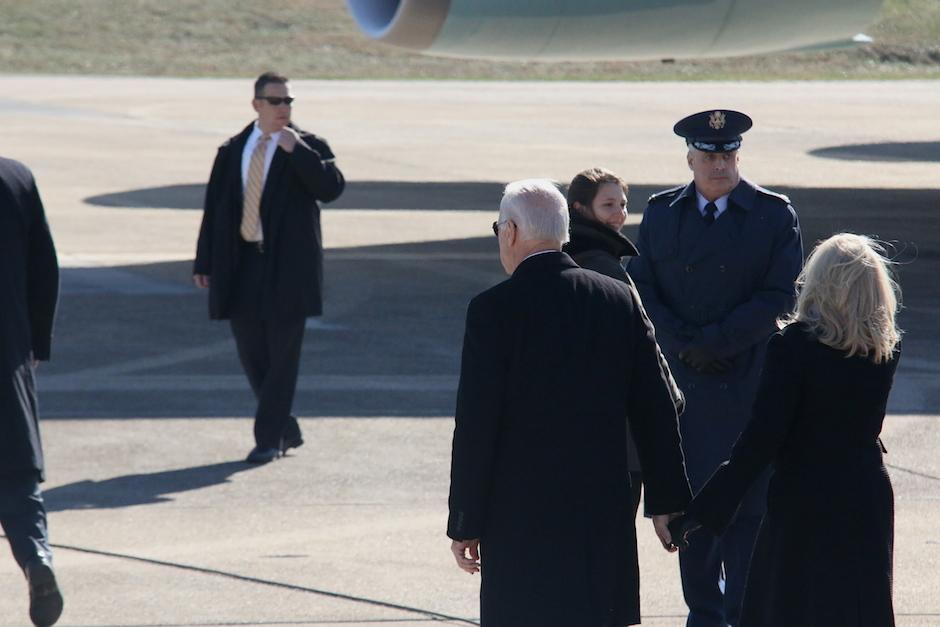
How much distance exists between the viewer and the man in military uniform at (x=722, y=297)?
5250 mm

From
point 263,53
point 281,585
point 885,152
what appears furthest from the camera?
point 263,53

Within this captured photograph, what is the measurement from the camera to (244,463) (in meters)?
7.73

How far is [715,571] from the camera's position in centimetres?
518

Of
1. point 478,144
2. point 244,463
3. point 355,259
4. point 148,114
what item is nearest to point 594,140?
point 478,144

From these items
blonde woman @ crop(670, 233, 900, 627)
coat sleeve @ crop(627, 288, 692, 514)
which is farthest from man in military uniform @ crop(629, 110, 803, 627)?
blonde woman @ crop(670, 233, 900, 627)

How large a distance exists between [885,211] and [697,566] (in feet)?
45.1

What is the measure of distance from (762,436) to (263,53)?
56175mm

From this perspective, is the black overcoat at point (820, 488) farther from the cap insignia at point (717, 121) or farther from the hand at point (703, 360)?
the cap insignia at point (717, 121)

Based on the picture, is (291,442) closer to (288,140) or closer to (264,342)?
(264,342)

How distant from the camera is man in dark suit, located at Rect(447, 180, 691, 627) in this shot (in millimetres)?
3963

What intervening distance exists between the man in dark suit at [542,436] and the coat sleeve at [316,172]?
389 centimetres

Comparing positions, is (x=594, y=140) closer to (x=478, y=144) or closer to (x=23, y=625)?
(x=478, y=144)

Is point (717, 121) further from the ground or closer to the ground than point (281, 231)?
closer to the ground

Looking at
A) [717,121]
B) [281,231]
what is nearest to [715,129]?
[717,121]
